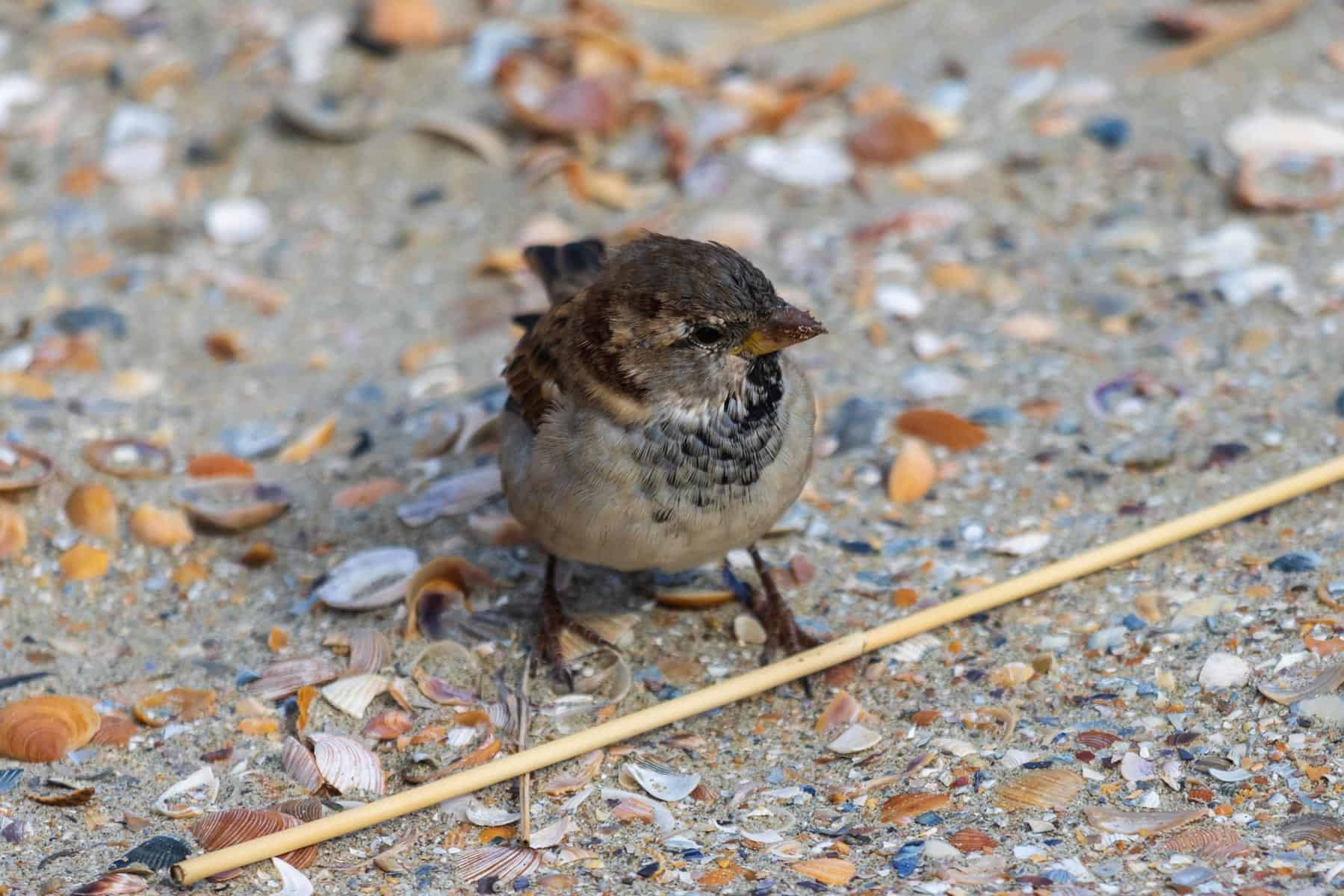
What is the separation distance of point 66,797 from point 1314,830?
7.67 feet

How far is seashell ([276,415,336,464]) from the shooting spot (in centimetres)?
428

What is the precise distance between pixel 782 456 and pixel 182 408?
2.12 m

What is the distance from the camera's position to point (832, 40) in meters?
5.94

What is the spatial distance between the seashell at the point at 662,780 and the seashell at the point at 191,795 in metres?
0.83

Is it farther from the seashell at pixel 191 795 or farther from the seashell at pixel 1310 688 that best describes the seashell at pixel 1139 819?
the seashell at pixel 191 795

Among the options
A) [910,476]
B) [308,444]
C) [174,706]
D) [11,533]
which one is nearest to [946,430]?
[910,476]

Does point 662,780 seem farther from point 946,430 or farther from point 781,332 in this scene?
point 946,430

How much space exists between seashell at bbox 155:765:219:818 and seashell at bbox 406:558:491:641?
574 millimetres

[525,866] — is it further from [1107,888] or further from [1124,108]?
[1124,108]

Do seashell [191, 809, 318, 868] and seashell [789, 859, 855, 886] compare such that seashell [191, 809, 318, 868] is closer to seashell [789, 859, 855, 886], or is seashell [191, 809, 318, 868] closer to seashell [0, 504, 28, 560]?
seashell [789, 859, 855, 886]

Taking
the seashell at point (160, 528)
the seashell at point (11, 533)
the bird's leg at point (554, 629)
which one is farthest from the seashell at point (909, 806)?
the seashell at point (11, 533)

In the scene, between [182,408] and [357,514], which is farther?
[182,408]

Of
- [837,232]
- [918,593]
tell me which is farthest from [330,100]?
[918,593]

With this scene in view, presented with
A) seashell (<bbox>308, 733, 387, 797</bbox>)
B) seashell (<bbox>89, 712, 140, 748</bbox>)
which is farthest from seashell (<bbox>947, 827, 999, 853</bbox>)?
seashell (<bbox>89, 712, 140, 748</bbox>)
